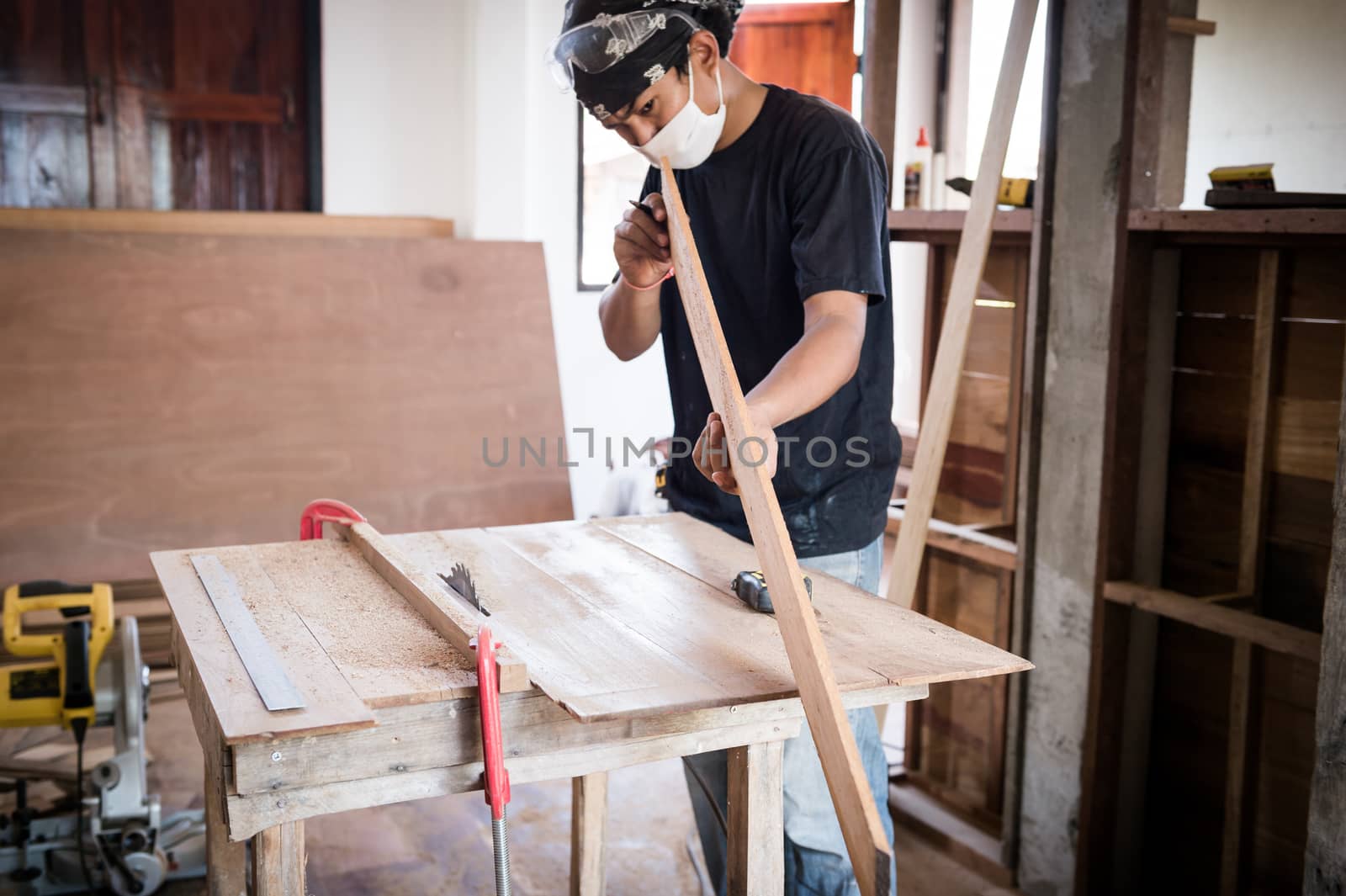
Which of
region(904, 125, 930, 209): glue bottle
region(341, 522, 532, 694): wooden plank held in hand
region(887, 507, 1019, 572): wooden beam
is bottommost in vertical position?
region(887, 507, 1019, 572): wooden beam

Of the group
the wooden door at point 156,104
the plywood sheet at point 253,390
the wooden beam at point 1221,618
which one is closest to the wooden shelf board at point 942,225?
the wooden beam at point 1221,618

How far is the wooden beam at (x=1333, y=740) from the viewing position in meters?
1.54

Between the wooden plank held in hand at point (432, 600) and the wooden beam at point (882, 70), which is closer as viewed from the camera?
the wooden plank held in hand at point (432, 600)

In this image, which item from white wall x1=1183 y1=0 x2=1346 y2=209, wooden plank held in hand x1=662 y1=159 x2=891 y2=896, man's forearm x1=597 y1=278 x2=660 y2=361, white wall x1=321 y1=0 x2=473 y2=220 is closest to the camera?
wooden plank held in hand x1=662 y1=159 x2=891 y2=896

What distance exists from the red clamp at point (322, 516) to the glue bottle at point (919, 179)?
152 centimetres

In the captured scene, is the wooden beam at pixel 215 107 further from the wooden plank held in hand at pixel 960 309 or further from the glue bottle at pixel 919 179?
the wooden plank held in hand at pixel 960 309

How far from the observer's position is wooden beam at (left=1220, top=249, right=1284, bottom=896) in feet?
6.79

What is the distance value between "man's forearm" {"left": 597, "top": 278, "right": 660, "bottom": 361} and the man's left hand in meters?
0.49

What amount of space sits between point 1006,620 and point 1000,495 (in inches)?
11.2

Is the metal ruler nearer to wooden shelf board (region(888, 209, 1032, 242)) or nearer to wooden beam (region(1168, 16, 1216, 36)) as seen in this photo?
wooden shelf board (region(888, 209, 1032, 242))

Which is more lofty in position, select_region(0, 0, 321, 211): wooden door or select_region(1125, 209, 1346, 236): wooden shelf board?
select_region(0, 0, 321, 211): wooden door

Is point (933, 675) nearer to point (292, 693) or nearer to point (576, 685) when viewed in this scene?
point (576, 685)

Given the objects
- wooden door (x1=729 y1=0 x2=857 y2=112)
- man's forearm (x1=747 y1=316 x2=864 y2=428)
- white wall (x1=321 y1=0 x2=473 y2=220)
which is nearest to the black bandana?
man's forearm (x1=747 y1=316 x2=864 y2=428)

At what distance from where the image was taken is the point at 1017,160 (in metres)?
4.45
